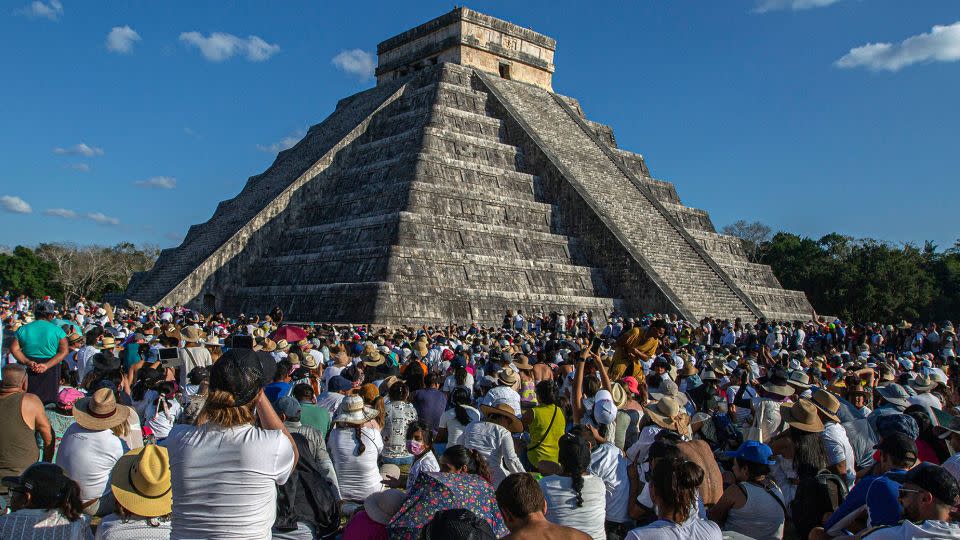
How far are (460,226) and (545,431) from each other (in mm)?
18646

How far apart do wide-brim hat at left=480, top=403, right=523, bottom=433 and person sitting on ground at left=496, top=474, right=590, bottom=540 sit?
2.56 meters

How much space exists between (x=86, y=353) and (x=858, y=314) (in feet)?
125

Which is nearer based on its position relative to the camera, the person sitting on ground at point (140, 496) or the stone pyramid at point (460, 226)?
the person sitting on ground at point (140, 496)

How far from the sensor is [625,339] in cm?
980

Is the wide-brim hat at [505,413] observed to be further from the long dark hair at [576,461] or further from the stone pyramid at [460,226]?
the stone pyramid at [460,226]

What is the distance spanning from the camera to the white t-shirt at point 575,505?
4598 millimetres

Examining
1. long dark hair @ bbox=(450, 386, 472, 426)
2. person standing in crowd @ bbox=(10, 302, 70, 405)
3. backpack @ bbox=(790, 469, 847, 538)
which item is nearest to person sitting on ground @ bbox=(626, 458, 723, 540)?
backpack @ bbox=(790, 469, 847, 538)

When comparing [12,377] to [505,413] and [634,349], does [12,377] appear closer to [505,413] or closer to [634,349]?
[505,413]

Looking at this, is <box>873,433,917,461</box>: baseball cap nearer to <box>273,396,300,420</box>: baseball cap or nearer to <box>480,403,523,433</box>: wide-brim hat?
<box>480,403,523,433</box>: wide-brim hat

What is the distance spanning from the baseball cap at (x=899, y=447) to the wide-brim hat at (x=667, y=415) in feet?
5.42

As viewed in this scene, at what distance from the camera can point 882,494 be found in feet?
12.4

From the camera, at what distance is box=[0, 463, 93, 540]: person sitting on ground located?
3.60 m

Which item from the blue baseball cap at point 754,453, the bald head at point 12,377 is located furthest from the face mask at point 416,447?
the bald head at point 12,377

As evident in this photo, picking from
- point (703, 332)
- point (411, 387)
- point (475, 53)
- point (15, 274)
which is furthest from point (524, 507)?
point (15, 274)
